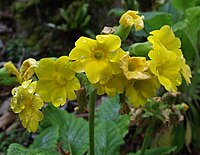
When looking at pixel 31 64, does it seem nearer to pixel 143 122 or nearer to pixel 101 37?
pixel 101 37

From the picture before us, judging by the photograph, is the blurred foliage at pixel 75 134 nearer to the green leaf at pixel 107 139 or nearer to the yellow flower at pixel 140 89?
the green leaf at pixel 107 139

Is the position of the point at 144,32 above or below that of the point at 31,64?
below

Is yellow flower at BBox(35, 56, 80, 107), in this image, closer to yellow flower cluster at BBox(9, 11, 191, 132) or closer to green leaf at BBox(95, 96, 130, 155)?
yellow flower cluster at BBox(9, 11, 191, 132)

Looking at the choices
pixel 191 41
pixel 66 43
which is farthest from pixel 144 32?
pixel 66 43

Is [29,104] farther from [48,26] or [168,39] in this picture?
[48,26]

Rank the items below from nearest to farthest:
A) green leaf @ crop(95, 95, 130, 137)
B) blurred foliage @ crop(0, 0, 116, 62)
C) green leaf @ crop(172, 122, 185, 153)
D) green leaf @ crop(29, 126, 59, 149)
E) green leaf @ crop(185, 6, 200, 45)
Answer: green leaf @ crop(29, 126, 59, 149), green leaf @ crop(95, 95, 130, 137), green leaf @ crop(185, 6, 200, 45), green leaf @ crop(172, 122, 185, 153), blurred foliage @ crop(0, 0, 116, 62)

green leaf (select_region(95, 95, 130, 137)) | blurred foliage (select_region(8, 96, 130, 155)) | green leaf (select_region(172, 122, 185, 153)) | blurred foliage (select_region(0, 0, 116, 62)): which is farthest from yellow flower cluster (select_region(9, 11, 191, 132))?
blurred foliage (select_region(0, 0, 116, 62))
